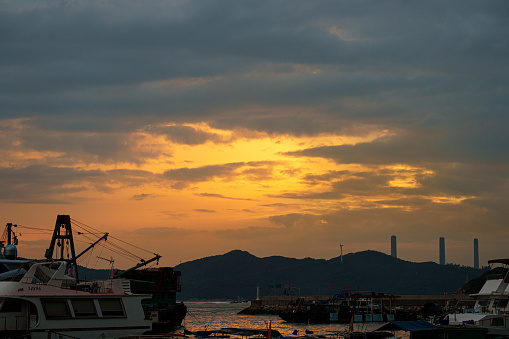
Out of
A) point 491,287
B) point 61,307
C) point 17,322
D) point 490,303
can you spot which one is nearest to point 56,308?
point 61,307

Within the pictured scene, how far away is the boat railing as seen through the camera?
36.2 m

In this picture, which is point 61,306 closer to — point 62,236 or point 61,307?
point 61,307

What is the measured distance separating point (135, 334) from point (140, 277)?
83233 mm

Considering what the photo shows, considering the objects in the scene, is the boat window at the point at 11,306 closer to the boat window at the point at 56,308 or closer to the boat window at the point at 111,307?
the boat window at the point at 56,308

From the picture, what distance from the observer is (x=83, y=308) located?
126 feet

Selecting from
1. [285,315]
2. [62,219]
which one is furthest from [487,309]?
[285,315]

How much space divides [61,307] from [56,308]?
0.33 m

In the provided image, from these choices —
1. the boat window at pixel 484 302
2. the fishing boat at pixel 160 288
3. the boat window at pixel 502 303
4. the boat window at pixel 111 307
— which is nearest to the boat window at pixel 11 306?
the boat window at pixel 111 307

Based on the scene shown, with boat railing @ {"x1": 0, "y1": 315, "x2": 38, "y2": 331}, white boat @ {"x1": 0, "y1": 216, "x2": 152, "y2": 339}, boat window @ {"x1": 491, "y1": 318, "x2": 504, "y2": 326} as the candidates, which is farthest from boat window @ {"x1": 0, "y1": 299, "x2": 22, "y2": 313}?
boat window @ {"x1": 491, "y1": 318, "x2": 504, "y2": 326}

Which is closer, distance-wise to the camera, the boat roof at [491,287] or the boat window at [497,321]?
the boat window at [497,321]

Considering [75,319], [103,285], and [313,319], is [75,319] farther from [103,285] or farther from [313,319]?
[313,319]

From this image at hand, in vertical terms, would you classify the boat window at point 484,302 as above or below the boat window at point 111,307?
below

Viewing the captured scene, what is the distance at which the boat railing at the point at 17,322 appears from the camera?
36.2 metres

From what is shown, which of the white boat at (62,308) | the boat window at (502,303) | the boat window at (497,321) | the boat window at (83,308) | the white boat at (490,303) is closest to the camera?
the white boat at (62,308)
